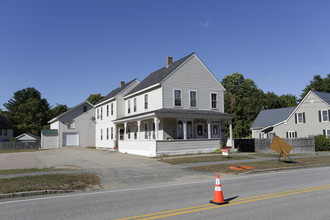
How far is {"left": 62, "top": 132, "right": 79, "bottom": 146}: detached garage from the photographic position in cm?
4447

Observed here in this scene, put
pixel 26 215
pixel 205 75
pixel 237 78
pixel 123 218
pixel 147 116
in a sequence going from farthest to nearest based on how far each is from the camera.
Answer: pixel 237 78 → pixel 205 75 → pixel 147 116 → pixel 26 215 → pixel 123 218

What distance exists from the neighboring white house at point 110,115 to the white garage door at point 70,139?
6.05 m

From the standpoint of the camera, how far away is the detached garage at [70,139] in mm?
44469

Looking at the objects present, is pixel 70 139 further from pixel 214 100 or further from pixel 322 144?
pixel 322 144

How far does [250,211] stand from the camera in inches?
262

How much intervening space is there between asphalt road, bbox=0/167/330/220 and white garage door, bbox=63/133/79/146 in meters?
37.2

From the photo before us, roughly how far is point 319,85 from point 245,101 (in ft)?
61.2

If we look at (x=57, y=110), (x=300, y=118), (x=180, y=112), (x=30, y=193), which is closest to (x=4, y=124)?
(x=57, y=110)

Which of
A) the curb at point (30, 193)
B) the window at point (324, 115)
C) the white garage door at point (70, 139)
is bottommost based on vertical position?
the curb at point (30, 193)

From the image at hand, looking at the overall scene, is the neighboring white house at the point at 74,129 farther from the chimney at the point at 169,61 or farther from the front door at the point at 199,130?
the front door at the point at 199,130

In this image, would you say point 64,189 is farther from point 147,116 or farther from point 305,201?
point 147,116

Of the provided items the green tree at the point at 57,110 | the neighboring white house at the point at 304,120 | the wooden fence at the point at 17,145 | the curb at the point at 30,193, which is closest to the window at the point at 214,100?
the neighboring white house at the point at 304,120

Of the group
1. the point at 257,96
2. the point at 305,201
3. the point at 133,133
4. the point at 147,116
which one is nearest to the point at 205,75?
the point at 147,116

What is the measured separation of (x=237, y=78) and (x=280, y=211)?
199 feet
